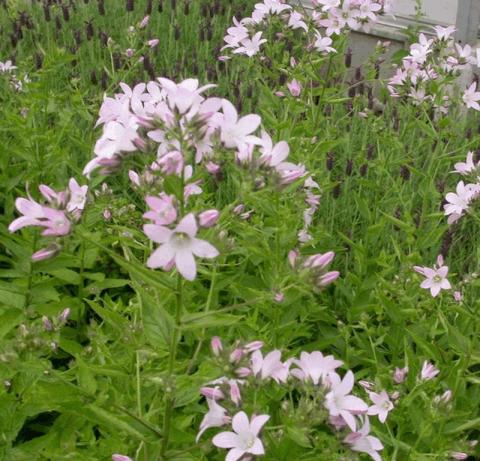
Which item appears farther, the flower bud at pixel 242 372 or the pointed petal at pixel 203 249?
the flower bud at pixel 242 372

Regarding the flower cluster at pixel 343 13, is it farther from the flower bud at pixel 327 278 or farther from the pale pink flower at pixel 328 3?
the flower bud at pixel 327 278

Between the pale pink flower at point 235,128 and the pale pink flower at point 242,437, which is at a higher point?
the pale pink flower at point 235,128

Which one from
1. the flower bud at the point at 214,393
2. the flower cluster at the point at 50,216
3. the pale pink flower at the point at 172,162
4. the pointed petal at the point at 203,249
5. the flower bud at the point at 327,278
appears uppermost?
the pale pink flower at the point at 172,162

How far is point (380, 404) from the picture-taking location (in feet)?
7.82

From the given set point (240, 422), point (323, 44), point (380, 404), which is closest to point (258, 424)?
point (240, 422)

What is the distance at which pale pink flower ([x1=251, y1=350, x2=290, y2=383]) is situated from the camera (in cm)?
180

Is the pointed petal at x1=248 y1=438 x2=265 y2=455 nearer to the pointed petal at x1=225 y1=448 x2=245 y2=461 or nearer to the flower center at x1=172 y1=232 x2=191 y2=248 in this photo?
the pointed petal at x1=225 y1=448 x2=245 y2=461

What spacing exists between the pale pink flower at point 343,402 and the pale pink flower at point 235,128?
0.56 meters

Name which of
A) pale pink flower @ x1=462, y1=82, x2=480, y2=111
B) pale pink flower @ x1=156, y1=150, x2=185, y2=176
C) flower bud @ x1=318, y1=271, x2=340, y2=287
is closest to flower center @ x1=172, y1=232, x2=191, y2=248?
pale pink flower @ x1=156, y1=150, x2=185, y2=176

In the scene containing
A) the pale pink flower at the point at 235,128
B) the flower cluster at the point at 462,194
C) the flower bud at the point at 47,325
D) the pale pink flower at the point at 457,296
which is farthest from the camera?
the flower cluster at the point at 462,194

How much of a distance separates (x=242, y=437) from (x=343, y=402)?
9.6 inches

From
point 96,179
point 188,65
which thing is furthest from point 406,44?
point 96,179

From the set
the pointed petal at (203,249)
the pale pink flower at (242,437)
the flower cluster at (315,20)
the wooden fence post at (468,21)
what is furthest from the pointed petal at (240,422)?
the wooden fence post at (468,21)

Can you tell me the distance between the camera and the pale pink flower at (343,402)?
1.74 metres
